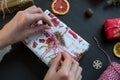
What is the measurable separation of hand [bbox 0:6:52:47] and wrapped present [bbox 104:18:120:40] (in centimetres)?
18

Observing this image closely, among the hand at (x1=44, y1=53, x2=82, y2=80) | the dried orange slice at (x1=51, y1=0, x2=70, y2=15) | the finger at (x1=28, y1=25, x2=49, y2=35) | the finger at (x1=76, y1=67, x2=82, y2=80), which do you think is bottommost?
the finger at (x1=76, y1=67, x2=82, y2=80)

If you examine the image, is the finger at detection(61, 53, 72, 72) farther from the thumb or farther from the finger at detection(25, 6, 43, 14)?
the finger at detection(25, 6, 43, 14)

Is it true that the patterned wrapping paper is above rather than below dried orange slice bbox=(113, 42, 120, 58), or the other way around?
above

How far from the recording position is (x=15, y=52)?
2.74ft

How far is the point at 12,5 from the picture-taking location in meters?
0.86

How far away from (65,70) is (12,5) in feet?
0.92

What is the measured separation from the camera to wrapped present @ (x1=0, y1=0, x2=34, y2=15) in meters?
0.86

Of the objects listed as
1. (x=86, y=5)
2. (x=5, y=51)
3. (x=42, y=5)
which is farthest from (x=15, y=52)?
(x=86, y=5)

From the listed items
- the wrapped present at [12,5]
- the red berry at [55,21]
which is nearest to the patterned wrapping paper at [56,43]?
the red berry at [55,21]

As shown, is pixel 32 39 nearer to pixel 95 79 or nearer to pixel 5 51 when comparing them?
pixel 5 51

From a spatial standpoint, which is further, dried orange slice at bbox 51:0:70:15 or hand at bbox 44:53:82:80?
dried orange slice at bbox 51:0:70:15

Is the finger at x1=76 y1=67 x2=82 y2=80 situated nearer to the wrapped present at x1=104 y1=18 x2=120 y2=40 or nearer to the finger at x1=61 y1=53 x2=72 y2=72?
the finger at x1=61 y1=53 x2=72 y2=72

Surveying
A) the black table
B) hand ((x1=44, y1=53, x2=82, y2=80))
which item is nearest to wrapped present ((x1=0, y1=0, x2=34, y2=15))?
the black table

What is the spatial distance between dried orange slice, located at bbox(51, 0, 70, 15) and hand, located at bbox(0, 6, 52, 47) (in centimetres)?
8
